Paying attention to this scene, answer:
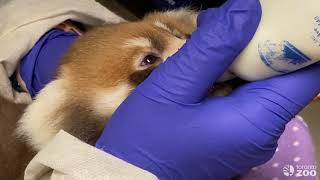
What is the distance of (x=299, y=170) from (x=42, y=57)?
1.92 feet

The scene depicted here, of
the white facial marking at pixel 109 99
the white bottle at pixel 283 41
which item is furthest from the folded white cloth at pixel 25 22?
the white bottle at pixel 283 41

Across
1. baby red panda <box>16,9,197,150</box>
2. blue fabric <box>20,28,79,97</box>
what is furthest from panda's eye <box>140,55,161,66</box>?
blue fabric <box>20,28,79,97</box>

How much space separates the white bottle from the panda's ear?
22cm

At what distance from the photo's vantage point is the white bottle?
1.91 feet

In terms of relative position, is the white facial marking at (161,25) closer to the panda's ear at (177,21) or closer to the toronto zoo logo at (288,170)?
the panda's ear at (177,21)

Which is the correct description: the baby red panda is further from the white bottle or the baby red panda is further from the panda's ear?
the white bottle

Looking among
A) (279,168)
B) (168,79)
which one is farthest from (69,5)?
(279,168)

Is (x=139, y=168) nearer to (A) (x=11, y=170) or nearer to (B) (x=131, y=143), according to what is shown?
(B) (x=131, y=143)

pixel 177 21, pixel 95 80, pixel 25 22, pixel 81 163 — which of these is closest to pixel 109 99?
pixel 95 80

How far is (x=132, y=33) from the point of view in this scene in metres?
0.80

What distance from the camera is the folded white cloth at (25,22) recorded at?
996 mm

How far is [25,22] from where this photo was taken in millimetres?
1016

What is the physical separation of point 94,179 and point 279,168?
1.39 ft

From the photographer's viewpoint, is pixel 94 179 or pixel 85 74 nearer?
pixel 94 179
